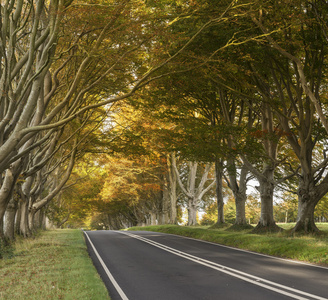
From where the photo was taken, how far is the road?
23.5 feet

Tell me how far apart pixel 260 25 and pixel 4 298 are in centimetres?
1155

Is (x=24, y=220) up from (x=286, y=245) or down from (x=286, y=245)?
up

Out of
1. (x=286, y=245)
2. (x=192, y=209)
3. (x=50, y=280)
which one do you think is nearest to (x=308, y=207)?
(x=286, y=245)

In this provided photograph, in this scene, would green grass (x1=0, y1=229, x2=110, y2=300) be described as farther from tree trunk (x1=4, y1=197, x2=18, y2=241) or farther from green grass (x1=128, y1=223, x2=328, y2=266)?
green grass (x1=128, y1=223, x2=328, y2=266)

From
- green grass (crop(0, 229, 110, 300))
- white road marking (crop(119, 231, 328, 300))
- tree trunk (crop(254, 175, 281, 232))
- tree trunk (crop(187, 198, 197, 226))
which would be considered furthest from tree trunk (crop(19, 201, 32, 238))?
tree trunk (crop(187, 198, 197, 226))

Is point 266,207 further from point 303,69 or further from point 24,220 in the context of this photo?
point 24,220

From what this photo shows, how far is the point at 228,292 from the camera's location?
7285 mm

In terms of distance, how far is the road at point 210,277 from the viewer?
23.5 feet

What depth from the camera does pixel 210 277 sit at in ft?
29.4

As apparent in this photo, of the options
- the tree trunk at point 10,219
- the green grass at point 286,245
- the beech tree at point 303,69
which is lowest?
the green grass at point 286,245

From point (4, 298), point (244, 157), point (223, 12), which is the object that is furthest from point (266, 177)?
point (4, 298)

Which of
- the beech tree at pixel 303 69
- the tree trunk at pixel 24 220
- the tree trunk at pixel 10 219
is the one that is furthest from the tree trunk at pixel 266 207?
the tree trunk at pixel 24 220

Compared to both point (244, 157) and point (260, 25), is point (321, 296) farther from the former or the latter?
point (244, 157)

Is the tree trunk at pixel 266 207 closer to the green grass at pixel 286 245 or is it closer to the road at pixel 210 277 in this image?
the green grass at pixel 286 245
